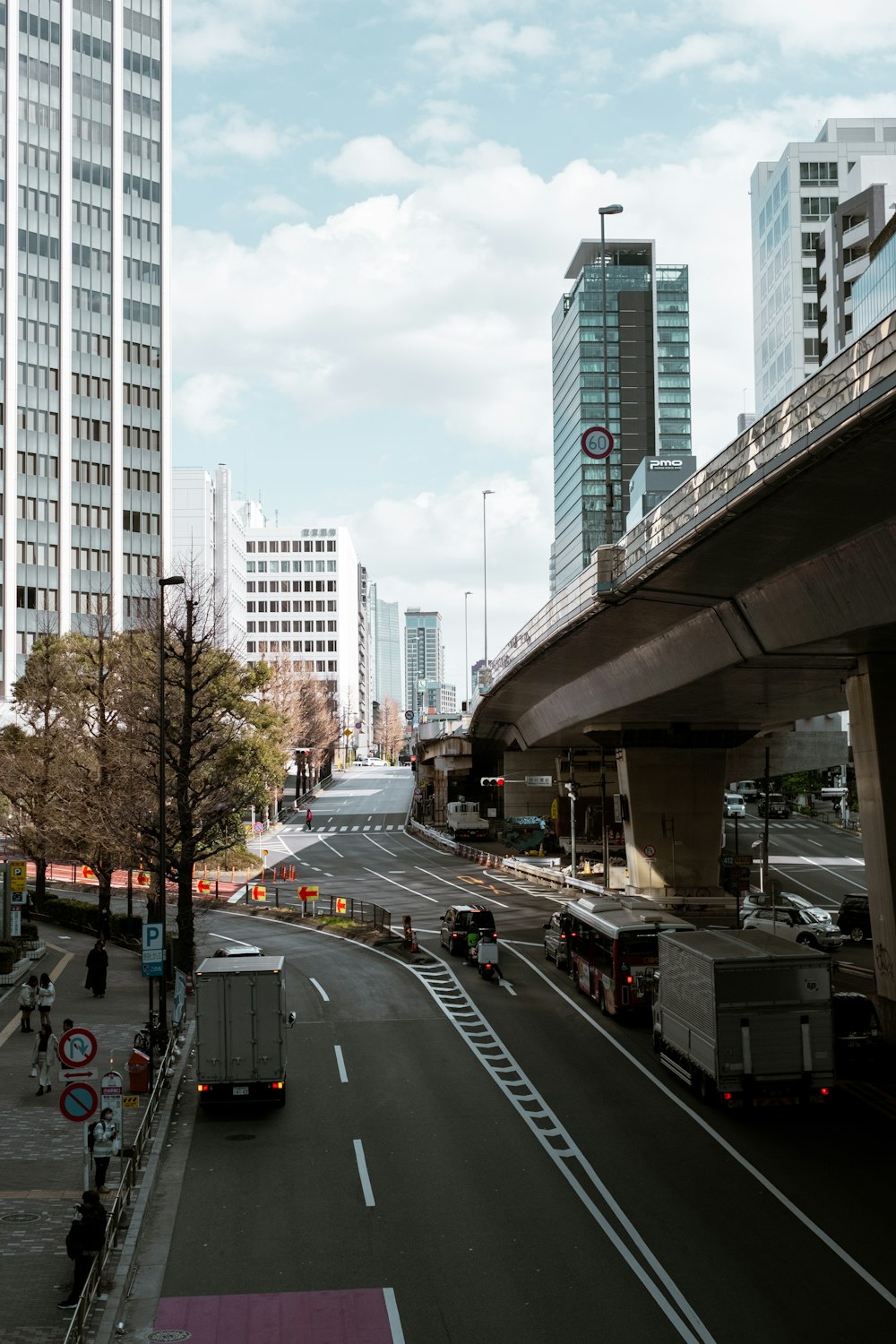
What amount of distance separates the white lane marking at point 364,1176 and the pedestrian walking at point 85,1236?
4418 millimetres

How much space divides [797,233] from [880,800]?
408 feet

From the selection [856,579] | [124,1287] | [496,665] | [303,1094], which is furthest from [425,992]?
[496,665]

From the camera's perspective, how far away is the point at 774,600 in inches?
1053

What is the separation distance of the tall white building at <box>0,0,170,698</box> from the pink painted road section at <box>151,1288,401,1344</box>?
305ft

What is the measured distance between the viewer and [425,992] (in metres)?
33.8

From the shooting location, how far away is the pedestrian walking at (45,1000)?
2428cm

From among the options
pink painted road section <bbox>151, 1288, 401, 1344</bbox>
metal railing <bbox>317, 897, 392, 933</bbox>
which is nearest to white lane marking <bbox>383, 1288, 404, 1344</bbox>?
pink painted road section <bbox>151, 1288, 401, 1344</bbox>

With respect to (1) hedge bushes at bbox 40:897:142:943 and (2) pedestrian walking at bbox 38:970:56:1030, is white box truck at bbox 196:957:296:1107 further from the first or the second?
(1) hedge bushes at bbox 40:897:142:943

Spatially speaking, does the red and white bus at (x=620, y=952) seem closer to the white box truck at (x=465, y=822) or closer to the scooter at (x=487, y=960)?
the scooter at (x=487, y=960)

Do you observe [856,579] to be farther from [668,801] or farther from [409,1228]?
[668,801]

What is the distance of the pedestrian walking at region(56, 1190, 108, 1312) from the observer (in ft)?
43.7

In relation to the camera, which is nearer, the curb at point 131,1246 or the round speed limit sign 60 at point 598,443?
the curb at point 131,1246

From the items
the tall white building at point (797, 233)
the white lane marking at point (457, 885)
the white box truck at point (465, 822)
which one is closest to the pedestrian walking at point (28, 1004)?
the white lane marking at point (457, 885)

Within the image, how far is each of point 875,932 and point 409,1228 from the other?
15784 millimetres
